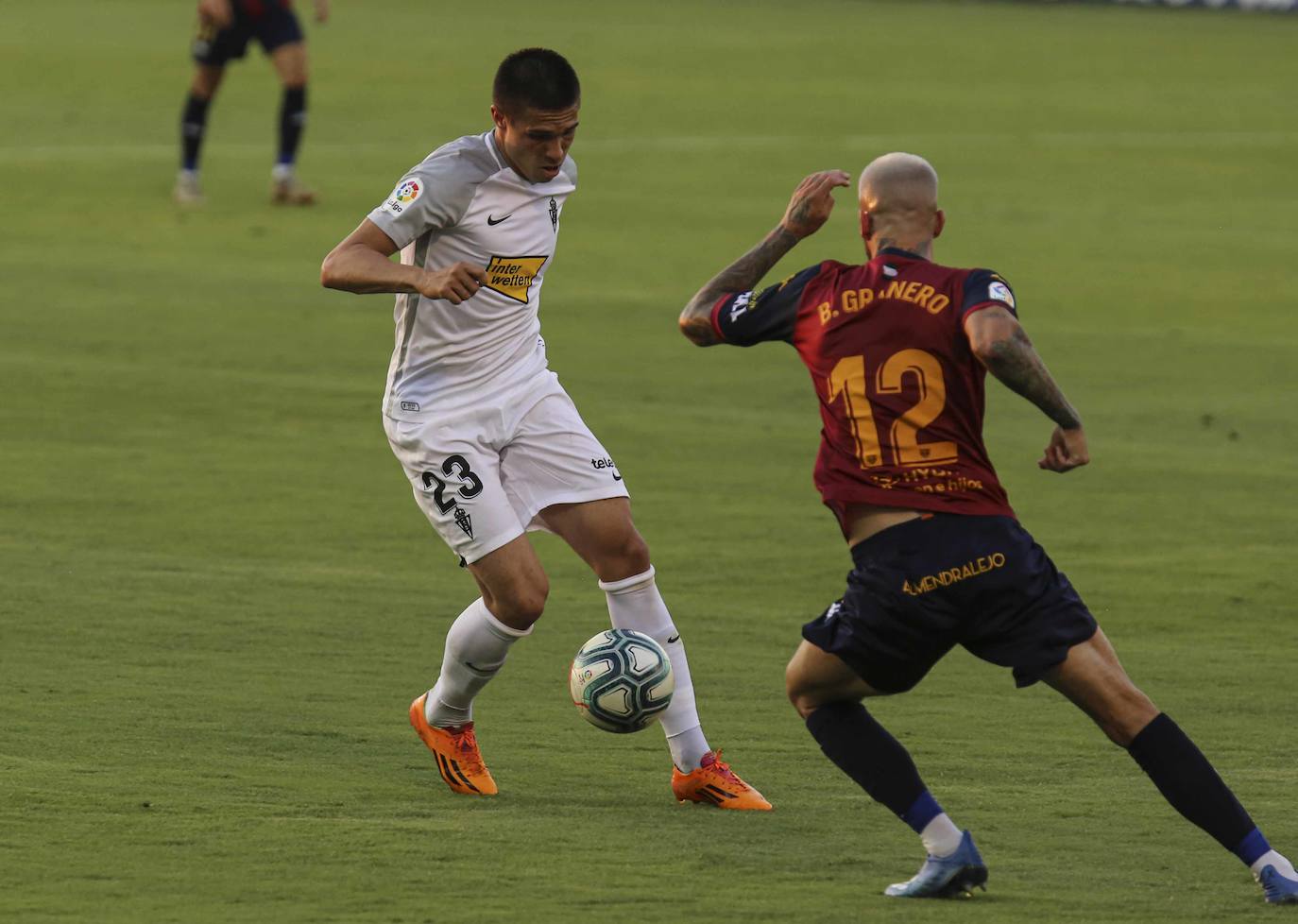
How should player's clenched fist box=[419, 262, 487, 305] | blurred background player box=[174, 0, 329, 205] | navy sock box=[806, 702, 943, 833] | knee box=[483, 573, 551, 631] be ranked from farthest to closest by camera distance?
blurred background player box=[174, 0, 329, 205]
knee box=[483, 573, 551, 631]
player's clenched fist box=[419, 262, 487, 305]
navy sock box=[806, 702, 943, 833]

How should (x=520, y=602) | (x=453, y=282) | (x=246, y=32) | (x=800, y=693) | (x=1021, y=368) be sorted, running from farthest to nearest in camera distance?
(x=246, y=32) < (x=520, y=602) < (x=453, y=282) < (x=800, y=693) < (x=1021, y=368)

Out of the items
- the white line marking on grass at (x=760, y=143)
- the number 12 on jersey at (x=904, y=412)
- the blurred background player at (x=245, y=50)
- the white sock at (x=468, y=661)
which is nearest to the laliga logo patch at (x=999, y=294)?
the number 12 on jersey at (x=904, y=412)

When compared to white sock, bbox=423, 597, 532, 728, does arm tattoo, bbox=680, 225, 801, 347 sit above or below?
above

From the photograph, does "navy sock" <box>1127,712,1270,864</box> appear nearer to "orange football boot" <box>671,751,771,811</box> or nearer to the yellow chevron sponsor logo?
"orange football boot" <box>671,751,771,811</box>

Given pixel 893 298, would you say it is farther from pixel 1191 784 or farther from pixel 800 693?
pixel 1191 784

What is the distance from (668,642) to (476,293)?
4.10 feet

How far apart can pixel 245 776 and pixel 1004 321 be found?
2.81m

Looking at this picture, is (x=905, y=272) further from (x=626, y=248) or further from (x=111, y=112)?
(x=111, y=112)

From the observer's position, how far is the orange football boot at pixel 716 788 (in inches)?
269

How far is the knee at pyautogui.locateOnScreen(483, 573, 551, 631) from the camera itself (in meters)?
6.89

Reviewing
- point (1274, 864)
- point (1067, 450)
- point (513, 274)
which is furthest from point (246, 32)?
point (1274, 864)

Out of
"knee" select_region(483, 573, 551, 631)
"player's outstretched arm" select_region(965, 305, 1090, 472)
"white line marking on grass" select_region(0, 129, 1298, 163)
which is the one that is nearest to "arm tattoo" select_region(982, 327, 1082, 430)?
"player's outstretched arm" select_region(965, 305, 1090, 472)

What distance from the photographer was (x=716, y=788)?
6855 millimetres

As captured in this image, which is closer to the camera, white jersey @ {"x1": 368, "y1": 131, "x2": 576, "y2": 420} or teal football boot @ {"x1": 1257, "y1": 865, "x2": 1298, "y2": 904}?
teal football boot @ {"x1": 1257, "y1": 865, "x2": 1298, "y2": 904}
